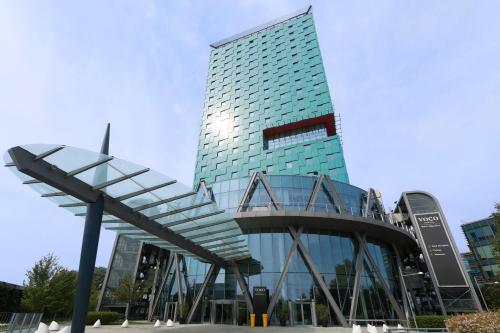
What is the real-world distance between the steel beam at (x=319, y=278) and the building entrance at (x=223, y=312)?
25.0ft

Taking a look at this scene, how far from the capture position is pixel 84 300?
39.4 feet

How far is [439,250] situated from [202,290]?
91.4 feet

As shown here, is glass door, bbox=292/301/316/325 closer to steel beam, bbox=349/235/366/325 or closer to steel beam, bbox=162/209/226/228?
steel beam, bbox=349/235/366/325

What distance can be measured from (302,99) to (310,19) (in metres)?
25.5

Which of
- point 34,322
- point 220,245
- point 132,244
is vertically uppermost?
point 132,244

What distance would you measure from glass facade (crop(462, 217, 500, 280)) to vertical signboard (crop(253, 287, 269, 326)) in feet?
167

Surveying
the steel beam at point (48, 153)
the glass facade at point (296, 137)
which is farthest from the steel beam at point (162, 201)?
the glass facade at point (296, 137)

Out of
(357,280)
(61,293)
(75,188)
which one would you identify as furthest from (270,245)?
(61,293)

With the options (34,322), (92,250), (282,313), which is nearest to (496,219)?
(282,313)

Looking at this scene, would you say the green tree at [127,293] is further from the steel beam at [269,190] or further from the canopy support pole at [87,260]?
the canopy support pole at [87,260]

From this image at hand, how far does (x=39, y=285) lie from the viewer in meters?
27.1

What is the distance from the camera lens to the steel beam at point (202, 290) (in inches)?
1079

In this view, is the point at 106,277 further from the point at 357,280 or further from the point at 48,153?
the point at 48,153

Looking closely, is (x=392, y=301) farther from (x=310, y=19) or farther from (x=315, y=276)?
(x=310, y=19)
